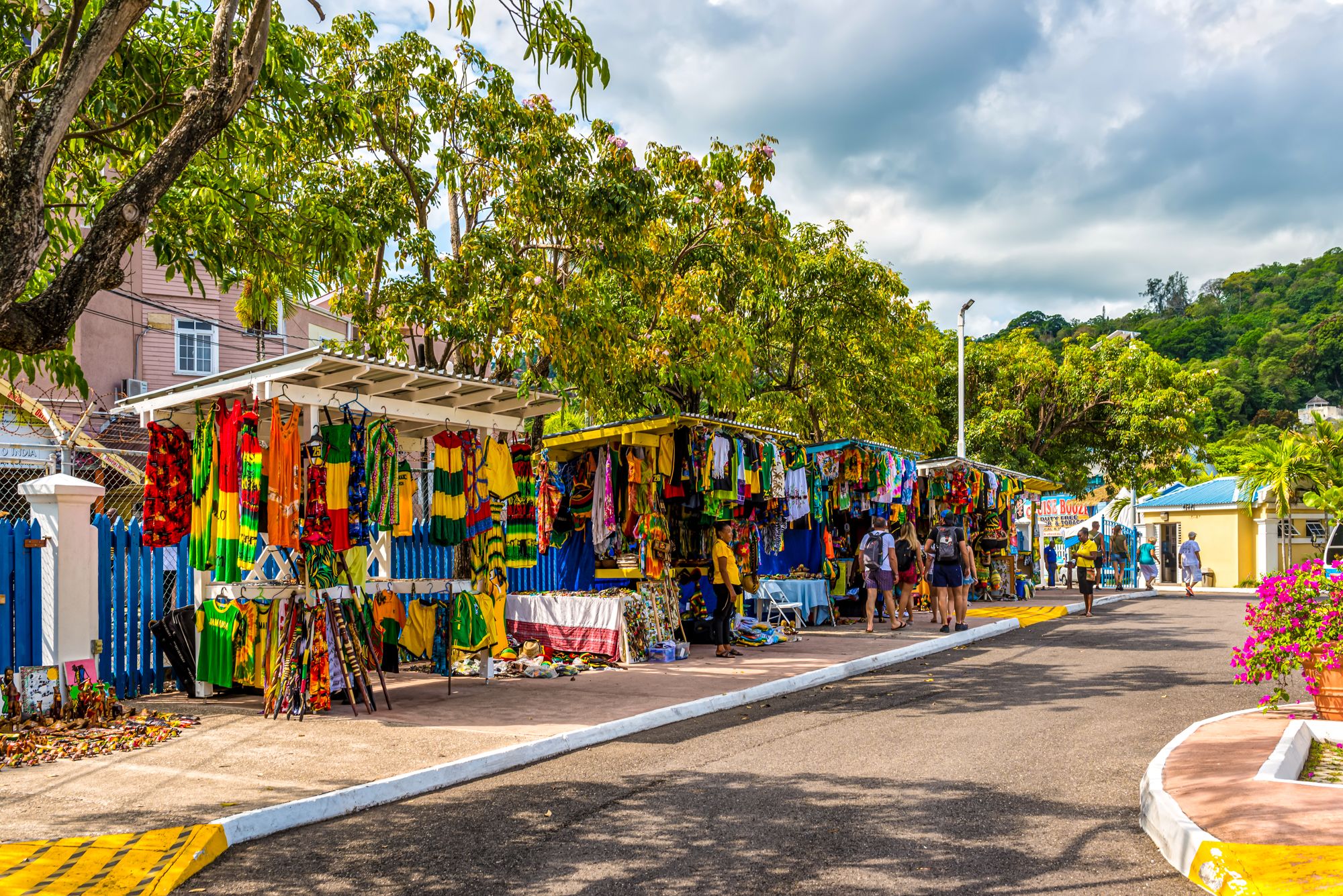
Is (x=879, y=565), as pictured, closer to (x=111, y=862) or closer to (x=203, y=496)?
(x=203, y=496)

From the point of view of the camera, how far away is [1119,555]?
115ft

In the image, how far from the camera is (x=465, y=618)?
10711 mm

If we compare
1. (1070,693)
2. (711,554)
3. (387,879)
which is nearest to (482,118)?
(711,554)

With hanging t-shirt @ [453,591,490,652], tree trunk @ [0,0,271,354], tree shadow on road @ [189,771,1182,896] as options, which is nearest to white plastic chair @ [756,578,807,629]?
hanging t-shirt @ [453,591,490,652]

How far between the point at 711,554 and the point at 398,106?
7.75 m

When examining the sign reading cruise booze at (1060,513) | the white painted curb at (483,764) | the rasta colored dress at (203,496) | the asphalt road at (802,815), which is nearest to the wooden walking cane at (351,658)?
the rasta colored dress at (203,496)

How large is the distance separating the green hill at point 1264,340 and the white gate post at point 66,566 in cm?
6394

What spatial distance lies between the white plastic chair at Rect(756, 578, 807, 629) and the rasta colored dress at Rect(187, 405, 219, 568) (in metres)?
8.78

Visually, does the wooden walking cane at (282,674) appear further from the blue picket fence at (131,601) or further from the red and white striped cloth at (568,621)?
the red and white striped cloth at (568,621)

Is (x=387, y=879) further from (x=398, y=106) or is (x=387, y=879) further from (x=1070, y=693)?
(x=398, y=106)

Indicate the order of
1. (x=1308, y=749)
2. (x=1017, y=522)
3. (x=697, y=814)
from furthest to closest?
(x=1017, y=522) → (x=1308, y=749) → (x=697, y=814)

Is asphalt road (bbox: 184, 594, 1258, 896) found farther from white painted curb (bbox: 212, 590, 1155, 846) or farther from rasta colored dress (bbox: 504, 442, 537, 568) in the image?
rasta colored dress (bbox: 504, 442, 537, 568)

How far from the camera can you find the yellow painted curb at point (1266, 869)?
434cm

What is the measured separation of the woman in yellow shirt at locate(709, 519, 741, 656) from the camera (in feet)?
44.1
